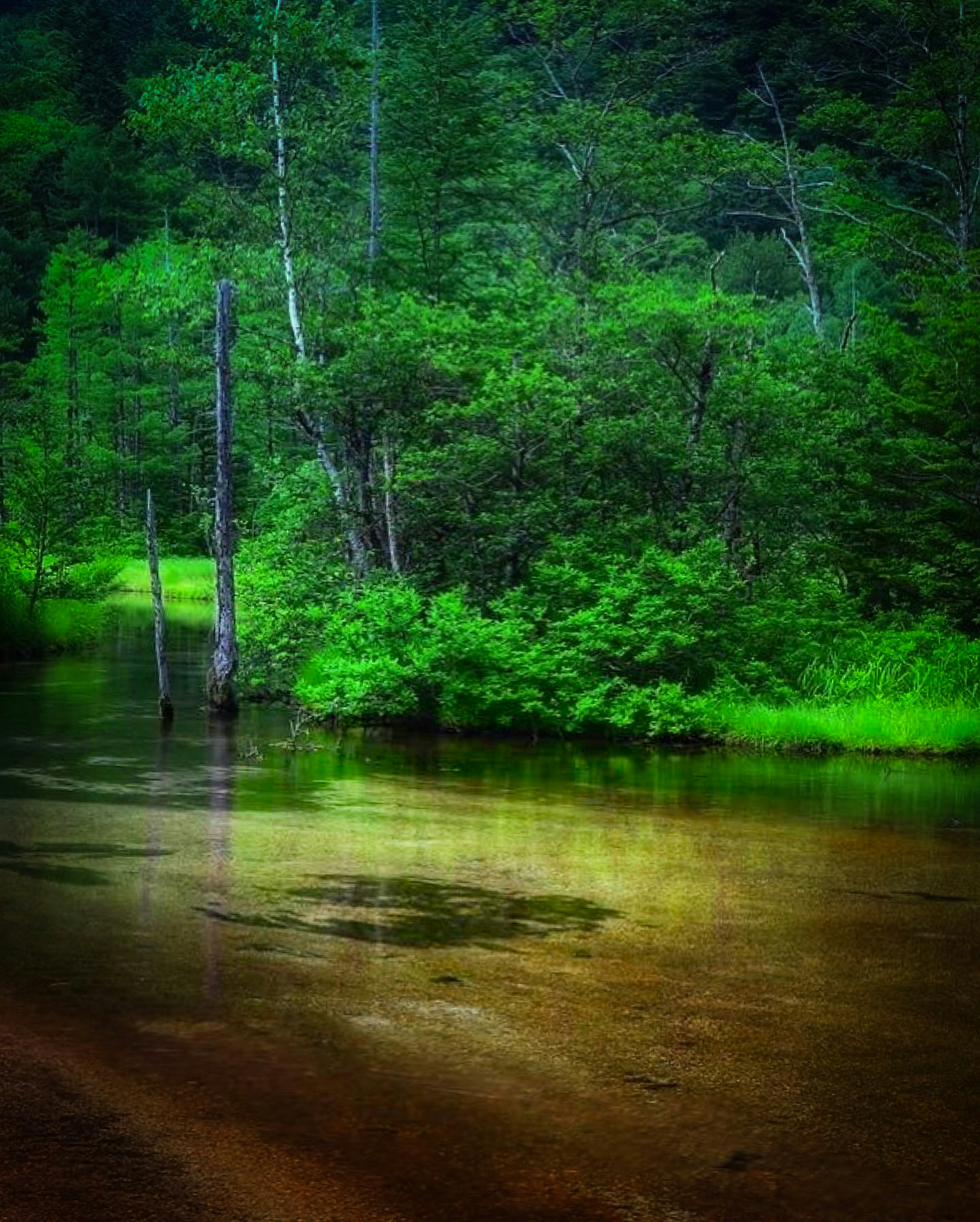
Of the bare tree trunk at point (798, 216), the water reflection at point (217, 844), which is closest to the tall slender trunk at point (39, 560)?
the water reflection at point (217, 844)

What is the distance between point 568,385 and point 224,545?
5620 millimetres

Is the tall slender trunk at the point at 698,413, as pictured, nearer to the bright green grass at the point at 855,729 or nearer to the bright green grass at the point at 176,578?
the bright green grass at the point at 855,729

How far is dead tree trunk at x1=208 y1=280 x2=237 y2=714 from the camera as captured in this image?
73.1 feet

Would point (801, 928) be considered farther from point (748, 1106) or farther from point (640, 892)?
point (748, 1106)

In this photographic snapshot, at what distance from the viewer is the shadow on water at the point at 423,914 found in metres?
9.00

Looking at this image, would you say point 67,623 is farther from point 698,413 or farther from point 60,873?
point 60,873

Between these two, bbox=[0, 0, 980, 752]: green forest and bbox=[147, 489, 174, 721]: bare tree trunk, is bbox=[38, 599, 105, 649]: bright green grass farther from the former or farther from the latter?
bbox=[147, 489, 174, 721]: bare tree trunk

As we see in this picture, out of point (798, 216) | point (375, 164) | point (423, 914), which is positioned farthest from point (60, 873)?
point (798, 216)

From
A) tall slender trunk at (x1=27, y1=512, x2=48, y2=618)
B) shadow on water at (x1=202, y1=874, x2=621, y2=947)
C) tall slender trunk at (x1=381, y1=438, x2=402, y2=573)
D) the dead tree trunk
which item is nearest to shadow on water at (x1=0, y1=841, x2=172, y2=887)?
shadow on water at (x1=202, y1=874, x2=621, y2=947)

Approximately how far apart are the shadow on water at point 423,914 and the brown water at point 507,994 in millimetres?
35

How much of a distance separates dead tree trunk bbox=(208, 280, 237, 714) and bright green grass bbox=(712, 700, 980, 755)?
7419 millimetres

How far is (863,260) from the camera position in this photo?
47000 mm

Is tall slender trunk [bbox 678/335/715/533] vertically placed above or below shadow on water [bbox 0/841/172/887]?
above

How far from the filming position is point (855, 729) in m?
19.2
